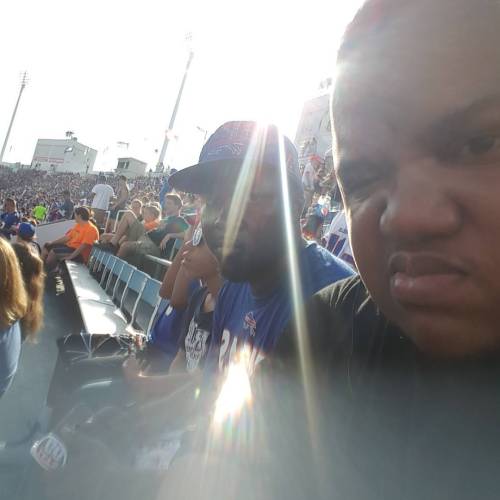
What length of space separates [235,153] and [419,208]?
4.85ft

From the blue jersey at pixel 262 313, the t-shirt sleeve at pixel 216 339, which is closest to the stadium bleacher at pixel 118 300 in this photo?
the t-shirt sleeve at pixel 216 339

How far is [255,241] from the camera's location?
172 cm

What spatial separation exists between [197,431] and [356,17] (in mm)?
873

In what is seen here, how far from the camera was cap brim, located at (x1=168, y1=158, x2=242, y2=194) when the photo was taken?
197cm

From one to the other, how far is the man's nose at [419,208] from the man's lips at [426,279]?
0.10 ft

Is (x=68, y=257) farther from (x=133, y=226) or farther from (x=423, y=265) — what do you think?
(x=423, y=265)

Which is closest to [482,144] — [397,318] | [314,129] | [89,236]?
[397,318]

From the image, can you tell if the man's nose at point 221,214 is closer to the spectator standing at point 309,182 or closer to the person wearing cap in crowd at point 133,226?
the person wearing cap in crowd at point 133,226

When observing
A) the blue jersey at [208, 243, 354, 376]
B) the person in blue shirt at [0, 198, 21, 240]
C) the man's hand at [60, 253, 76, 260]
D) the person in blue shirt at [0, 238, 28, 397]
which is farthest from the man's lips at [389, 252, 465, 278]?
the person in blue shirt at [0, 198, 21, 240]

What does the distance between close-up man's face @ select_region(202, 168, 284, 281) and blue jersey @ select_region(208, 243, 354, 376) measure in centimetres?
12

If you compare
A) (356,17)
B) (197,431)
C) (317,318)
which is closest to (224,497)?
(197,431)

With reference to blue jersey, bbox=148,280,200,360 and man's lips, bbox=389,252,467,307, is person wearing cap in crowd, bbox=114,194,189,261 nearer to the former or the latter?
blue jersey, bbox=148,280,200,360

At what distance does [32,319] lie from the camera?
10.5ft

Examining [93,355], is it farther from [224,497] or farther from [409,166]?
[409,166]
